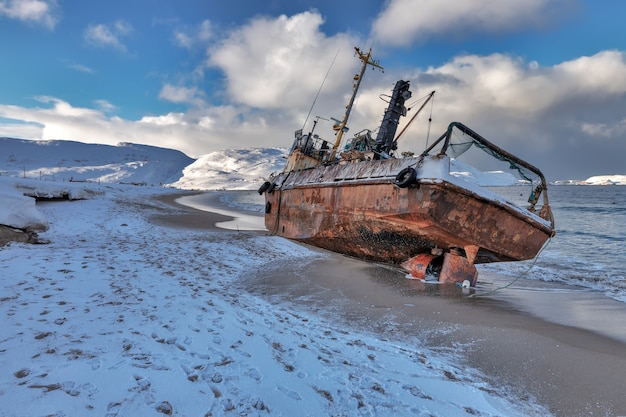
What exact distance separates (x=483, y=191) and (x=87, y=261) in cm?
711

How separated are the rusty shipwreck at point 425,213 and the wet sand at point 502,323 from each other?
74cm

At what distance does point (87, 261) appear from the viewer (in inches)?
208

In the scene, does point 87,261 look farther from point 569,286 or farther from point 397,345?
point 569,286

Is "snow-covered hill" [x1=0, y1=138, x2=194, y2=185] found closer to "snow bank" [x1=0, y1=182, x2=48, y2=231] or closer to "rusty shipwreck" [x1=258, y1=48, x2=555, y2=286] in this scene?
"snow bank" [x1=0, y1=182, x2=48, y2=231]

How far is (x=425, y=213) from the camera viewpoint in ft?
19.4

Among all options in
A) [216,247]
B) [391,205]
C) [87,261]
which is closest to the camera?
[87,261]

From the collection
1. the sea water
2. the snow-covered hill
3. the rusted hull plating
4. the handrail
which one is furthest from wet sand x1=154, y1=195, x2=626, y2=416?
the snow-covered hill

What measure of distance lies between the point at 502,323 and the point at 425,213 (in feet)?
7.07

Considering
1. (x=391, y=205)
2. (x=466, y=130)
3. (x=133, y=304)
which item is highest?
(x=466, y=130)

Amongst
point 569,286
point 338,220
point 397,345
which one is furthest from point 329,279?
point 569,286

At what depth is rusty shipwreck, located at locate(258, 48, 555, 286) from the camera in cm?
599

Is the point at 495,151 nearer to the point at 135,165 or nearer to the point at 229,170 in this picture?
the point at 135,165

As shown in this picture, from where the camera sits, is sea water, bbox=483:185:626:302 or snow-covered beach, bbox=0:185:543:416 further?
sea water, bbox=483:185:626:302

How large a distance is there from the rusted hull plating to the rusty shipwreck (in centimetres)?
2
